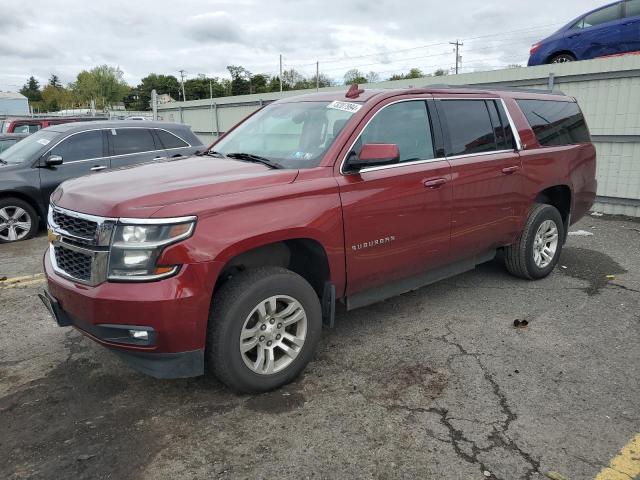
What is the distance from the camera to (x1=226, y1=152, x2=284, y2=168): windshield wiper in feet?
11.7

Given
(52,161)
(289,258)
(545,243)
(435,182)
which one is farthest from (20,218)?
(545,243)

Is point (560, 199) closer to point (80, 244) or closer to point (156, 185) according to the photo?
point (156, 185)

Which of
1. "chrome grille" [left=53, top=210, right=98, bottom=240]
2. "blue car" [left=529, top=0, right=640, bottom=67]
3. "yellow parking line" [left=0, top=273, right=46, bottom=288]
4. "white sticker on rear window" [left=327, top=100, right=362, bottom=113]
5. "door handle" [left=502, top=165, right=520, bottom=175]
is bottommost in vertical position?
"yellow parking line" [left=0, top=273, right=46, bottom=288]

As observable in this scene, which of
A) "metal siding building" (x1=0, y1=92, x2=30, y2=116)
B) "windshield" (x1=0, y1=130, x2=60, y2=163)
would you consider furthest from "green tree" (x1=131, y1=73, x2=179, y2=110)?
"windshield" (x1=0, y1=130, x2=60, y2=163)

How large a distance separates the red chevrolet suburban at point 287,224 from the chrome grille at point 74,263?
0.04ft

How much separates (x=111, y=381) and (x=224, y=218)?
Answer: 1.50 meters

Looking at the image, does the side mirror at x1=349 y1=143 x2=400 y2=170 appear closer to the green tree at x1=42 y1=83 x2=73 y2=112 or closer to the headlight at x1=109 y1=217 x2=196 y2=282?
the headlight at x1=109 y1=217 x2=196 y2=282

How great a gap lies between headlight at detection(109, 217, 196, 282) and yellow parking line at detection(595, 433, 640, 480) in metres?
2.41

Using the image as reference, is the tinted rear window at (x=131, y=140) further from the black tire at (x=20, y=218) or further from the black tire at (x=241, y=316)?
the black tire at (x=241, y=316)

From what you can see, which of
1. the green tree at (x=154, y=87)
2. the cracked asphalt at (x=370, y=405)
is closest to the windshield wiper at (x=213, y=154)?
the cracked asphalt at (x=370, y=405)

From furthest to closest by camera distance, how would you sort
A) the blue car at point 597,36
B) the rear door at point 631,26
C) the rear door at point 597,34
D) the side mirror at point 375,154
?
the rear door at point 597,34, the blue car at point 597,36, the rear door at point 631,26, the side mirror at point 375,154

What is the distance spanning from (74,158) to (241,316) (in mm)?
6326

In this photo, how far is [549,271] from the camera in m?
5.53

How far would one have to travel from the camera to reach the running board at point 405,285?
3.84 meters
